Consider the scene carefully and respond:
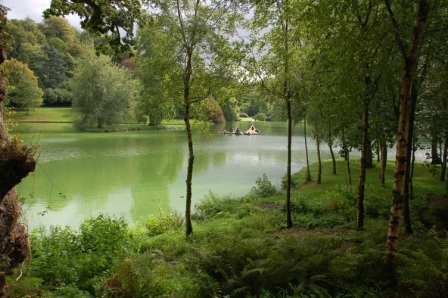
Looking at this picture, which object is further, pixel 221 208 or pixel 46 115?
pixel 46 115

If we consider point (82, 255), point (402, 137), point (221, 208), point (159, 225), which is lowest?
point (159, 225)

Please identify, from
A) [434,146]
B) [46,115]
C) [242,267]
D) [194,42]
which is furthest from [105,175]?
[46,115]

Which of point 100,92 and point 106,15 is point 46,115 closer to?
point 100,92

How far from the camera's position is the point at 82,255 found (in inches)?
237

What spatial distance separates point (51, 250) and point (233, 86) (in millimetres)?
5586

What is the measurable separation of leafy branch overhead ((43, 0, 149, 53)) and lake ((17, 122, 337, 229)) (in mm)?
2963

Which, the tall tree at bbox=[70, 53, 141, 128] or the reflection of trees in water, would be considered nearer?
the reflection of trees in water

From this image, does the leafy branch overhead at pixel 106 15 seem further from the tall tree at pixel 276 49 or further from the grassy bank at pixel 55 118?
the grassy bank at pixel 55 118

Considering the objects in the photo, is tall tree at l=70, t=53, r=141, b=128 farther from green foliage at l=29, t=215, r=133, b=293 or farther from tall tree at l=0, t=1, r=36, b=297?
tall tree at l=0, t=1, r=36, b=297

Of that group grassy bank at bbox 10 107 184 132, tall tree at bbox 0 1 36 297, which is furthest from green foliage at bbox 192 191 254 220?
grassy bank at bbox 10 107 184 132

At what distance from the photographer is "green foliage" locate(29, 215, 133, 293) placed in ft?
17.0

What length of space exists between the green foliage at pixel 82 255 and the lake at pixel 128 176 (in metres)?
1.67

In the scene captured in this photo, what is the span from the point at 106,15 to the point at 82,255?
14.4 feet

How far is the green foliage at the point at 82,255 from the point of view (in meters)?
5.20
